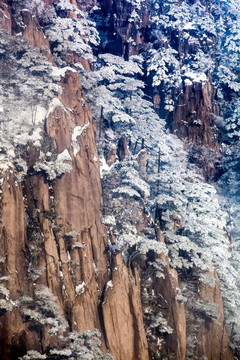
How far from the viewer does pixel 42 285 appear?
17203 mm

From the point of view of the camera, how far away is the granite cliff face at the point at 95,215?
17.4m

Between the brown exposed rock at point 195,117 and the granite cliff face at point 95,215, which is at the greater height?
the brown exposed rock at point 195,117

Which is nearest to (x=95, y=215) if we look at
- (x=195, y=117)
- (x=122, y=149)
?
(x=122, y=149)

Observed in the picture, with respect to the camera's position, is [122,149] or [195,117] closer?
[122,149]

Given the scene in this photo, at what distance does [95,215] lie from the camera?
21281mm

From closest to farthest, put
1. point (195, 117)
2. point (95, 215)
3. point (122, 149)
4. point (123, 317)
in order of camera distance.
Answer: point (123, 317), point (95, 215), point (122, 149), point (195, 117)

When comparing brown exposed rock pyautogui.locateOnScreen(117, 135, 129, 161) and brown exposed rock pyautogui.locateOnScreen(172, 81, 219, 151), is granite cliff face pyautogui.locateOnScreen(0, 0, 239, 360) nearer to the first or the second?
brown exposed rock pyautogui.locateOnScreen(117, 135, 129, 161)

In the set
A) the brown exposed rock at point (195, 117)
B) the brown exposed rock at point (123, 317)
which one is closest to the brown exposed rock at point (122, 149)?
the brown exposed rock at point (195, 117)

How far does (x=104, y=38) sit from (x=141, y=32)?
14.4 ft

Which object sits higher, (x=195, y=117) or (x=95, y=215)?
(x=195, y=117)

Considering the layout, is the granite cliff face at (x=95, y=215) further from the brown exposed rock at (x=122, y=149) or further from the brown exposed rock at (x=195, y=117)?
the brown exposed rock at (x=195, y=117)

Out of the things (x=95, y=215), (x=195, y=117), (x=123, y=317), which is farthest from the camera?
(x=195, y=117)

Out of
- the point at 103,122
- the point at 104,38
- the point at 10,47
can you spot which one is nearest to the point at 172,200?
the point at 103,122

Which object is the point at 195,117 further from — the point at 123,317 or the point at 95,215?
the point at 123,317
